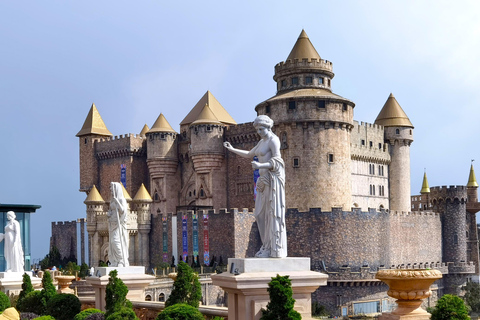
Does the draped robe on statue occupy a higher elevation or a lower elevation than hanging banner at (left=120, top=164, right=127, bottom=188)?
lower

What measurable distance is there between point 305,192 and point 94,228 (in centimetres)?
1645

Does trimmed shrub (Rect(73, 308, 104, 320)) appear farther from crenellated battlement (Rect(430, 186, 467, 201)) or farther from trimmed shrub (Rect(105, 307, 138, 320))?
crenellated battlement (Rect(430, 186, 467, 201))

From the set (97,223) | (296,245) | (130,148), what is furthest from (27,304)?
(130,148)

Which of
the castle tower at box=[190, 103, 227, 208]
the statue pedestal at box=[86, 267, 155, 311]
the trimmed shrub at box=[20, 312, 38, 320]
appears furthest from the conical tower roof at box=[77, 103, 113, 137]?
the statue pedestal at box=[86, 267, 155, 311]

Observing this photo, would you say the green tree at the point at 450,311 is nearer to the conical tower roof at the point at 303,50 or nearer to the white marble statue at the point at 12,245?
the white marble statue at the point at 12,245

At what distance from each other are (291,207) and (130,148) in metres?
17.8

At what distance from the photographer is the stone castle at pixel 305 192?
156 ft

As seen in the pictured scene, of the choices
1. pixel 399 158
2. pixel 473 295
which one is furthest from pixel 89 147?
pixel 473 295

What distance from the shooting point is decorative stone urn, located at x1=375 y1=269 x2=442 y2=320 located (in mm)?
8492

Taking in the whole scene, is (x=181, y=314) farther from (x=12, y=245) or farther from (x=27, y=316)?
(x=12, y=245)

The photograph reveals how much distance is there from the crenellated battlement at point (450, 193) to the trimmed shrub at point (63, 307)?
157ft

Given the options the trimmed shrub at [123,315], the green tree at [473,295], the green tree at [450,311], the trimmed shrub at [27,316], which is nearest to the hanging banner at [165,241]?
the green tree at [473,295]

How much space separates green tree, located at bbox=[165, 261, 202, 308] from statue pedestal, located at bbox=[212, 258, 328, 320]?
136 inches

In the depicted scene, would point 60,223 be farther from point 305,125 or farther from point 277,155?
point 277,155
